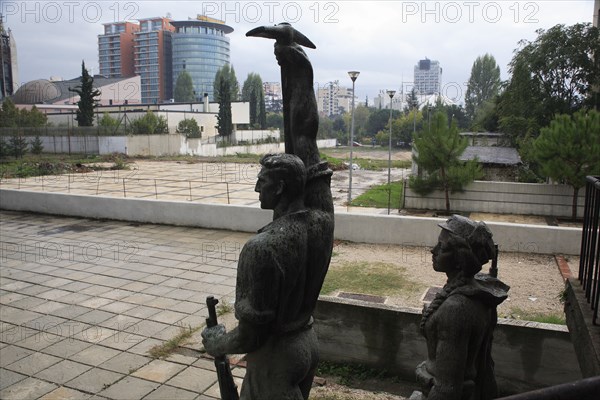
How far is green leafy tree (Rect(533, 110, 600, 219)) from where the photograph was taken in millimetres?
13602

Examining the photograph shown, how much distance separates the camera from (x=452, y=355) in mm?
2088

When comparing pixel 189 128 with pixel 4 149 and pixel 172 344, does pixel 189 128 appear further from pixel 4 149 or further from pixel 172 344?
pixel 172 344

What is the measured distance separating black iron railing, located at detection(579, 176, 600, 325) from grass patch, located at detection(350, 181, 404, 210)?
40.1 ft

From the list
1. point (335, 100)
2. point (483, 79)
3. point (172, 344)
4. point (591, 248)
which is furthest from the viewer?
point (335, 100)

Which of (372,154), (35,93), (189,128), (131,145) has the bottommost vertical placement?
(372,154)

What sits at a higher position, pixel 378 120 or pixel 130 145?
pixel 378 120

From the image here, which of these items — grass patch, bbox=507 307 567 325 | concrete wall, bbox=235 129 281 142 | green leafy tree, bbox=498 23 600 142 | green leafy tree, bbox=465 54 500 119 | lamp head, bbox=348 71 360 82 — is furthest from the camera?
green leafy tree, bbox=465 54 500 119

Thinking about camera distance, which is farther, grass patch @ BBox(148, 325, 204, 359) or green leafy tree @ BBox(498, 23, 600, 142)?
green leafy tree @ BBox(498, 23, 600, 142)

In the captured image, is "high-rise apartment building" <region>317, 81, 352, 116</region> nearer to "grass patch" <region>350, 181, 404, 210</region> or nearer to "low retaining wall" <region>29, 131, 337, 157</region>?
"low retaining wall" <region>29, 131, 337, 157</region>

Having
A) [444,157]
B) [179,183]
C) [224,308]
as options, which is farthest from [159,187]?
[224,308]

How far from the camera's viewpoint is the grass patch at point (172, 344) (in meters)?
5.52

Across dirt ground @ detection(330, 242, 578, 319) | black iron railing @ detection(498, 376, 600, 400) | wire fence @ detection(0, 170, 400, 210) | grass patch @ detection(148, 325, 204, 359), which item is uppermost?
black iron railing @ detection(498, 376, 600, 400)

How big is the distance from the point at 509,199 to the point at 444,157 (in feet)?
8.28

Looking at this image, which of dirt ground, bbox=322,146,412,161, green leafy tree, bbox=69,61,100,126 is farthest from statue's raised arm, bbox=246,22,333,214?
green leafy tree, bbox=69,61,100,126
